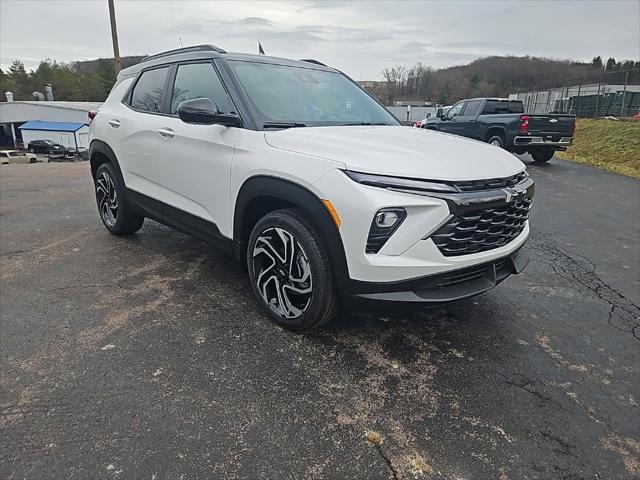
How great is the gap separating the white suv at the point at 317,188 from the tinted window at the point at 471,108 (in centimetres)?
1019

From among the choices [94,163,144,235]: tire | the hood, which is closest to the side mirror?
the hood

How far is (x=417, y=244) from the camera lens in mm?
2266

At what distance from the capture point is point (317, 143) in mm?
2580

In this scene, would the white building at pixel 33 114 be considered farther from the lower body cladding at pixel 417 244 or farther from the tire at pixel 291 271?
the lower body cladding at pixel 417 244

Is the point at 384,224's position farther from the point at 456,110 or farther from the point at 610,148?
the point at 610,148

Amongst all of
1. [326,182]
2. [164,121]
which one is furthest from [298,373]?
[164,121]

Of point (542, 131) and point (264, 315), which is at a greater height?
point (542, 131)

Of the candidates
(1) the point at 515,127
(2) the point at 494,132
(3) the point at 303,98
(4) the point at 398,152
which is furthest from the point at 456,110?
(4) the point at 398,152

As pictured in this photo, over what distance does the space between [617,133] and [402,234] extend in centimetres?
1733

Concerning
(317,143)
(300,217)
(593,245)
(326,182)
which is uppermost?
(317,143)

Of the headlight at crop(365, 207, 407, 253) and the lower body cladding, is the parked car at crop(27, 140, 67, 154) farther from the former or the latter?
the headlight at crop(365, 207, 407, 253)

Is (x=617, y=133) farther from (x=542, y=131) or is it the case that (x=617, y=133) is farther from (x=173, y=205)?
(x=173, y=205)

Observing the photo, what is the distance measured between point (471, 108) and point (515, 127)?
2.09 metres

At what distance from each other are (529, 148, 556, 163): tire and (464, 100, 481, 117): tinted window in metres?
2.04
